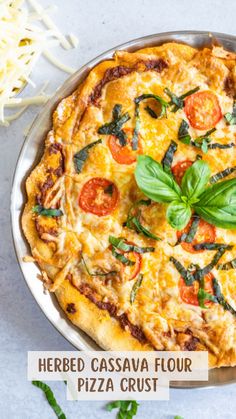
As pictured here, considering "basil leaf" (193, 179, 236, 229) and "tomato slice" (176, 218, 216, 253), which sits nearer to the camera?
"basil leaf" (193, 179, 236, 229)

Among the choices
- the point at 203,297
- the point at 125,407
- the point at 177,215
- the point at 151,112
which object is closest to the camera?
the point at 177,215

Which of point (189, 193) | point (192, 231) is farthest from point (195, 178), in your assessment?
point (192, 231)

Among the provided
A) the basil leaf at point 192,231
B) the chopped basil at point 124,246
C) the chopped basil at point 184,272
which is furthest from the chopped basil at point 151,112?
the chopped basil at point 184,272

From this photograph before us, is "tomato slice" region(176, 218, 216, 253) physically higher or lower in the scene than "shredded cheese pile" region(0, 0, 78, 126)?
lower

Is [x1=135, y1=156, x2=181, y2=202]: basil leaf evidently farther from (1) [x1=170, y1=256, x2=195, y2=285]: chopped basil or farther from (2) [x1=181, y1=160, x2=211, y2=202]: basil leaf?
(1) [x1=170, y1=256, x2=195, y2=285]: chopped basil

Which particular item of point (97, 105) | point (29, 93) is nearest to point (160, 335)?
point (97, 105)

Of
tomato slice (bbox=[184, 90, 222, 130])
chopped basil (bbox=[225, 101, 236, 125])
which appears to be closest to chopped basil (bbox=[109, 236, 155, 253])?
tomato slice (bbox=[184, 90, 222, 130])

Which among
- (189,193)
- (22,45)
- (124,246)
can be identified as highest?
(22,45)

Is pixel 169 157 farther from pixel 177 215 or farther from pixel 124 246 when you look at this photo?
pixel 124 246
